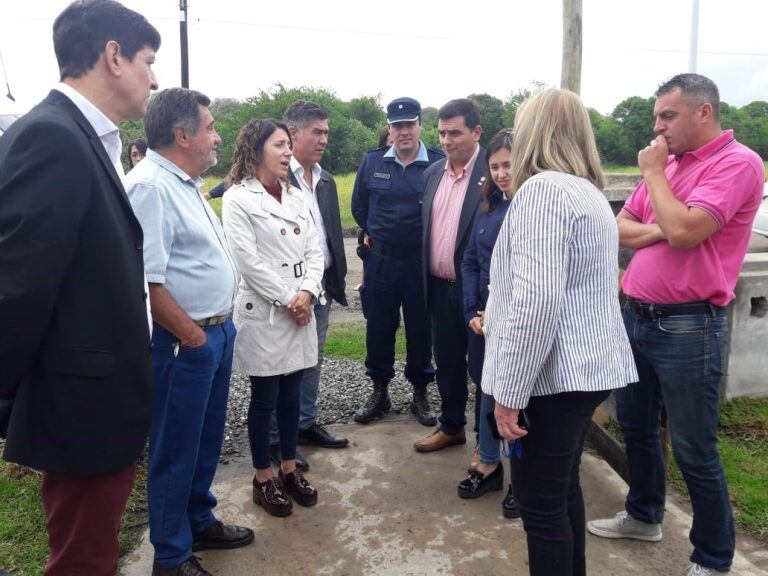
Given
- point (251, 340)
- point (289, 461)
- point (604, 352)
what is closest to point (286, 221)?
point (251, 340)

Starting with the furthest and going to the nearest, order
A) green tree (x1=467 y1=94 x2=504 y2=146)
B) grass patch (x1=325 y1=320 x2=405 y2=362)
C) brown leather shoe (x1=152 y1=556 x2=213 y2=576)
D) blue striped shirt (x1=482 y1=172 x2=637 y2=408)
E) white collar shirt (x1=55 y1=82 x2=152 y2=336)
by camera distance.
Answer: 1. green tree (x1=467 y1=94 x2=504 y2=146)
2. grass patch (x1=325 y1=320 x2=405 y2=362)
3. brown leather shoe (x1=152 y1=556 x2=213 y2=576)
4. blue striped shirt (x1=482 y1=172 x2=637 y2=408)
5. white collar shirt (x1=55 y1=82 x2=152 y2=336)

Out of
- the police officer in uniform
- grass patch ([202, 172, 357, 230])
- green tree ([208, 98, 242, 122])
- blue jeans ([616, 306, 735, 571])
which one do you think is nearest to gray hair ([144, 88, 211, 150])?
the police officer in uniform

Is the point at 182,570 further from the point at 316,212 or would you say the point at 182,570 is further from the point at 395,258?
the point at 395,258

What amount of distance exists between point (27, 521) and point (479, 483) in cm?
231

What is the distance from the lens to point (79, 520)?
1895 millimetres

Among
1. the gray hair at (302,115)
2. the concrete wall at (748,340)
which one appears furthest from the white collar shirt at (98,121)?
the concrete wall at (748,340)

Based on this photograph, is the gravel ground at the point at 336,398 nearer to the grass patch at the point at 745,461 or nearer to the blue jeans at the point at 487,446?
the blue jeans at the point at 487,446

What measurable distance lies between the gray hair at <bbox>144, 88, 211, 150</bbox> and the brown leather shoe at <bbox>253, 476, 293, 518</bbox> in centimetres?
180

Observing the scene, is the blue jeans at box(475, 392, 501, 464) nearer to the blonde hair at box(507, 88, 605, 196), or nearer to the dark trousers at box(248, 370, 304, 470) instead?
the dark trousers at box(248, 370, 304, 470)

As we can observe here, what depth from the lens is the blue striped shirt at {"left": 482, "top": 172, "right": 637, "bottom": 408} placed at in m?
2.02

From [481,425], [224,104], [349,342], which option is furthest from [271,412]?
[224,104]

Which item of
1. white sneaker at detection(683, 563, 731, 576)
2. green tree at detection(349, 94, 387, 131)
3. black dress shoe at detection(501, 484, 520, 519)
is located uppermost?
green tree at detection(349, 94, 387, 131)

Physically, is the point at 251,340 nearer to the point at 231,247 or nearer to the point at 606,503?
the point at 231,247

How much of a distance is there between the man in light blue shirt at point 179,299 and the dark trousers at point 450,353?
1607mm
